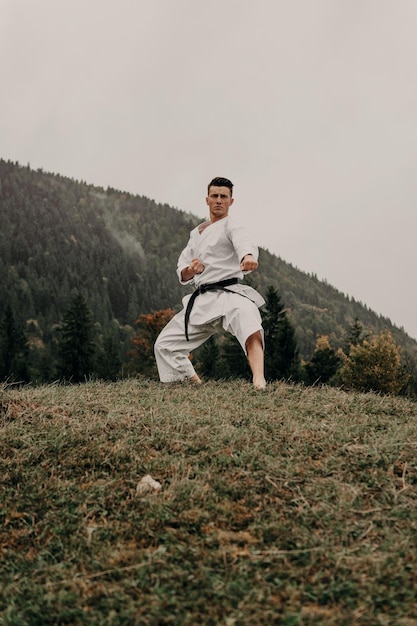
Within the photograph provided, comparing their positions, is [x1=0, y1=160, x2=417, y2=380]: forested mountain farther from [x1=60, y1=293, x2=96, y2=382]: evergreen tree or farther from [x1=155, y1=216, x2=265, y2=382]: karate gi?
[x1=155, y1=216, x2=265, y2=382]: karate gi

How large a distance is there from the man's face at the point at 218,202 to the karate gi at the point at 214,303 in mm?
94

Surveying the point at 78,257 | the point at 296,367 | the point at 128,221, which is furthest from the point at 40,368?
the point at 128,221

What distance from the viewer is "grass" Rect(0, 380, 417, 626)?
2432mm

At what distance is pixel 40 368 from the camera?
51.7 m

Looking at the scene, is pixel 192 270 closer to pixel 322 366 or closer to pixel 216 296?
pixel 216 296

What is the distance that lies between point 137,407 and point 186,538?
2221 millimetres

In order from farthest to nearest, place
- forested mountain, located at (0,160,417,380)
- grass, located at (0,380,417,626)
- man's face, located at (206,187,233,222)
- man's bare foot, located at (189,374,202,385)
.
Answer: forested mountain, located at (0,160,417,380)
man's face, located at (206,187,233,222)
man's bare foot, located at (189,374,202,385)
grass, located at (0,380,417,626)

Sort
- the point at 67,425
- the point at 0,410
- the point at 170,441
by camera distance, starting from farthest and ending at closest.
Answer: the point at 0,410 < the point at 67,425 < the point at 170,441

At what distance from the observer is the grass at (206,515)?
243 cm

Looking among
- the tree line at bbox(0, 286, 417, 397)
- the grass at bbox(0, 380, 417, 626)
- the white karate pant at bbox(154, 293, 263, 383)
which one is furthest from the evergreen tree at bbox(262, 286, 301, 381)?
the grass at bbox(0, 380, 417, 626)

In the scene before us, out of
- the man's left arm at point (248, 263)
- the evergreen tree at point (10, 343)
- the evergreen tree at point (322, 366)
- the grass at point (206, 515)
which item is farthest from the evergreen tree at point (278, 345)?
the grass at point (206, 515)

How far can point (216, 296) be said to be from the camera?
21.7 feet

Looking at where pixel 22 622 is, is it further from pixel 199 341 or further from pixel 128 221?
pixel 128 221

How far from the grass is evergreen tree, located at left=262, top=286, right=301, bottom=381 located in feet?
105
